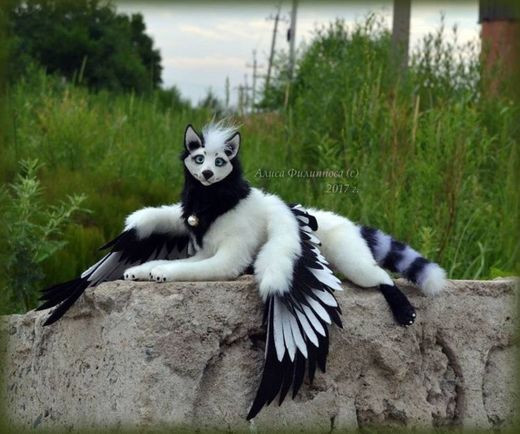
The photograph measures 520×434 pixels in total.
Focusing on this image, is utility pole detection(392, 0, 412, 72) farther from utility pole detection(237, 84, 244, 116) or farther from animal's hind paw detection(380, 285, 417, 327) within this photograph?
animal's hind paw detection(380, 285, 417, 327)

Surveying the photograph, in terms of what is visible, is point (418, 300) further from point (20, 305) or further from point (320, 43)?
point (320, 43)

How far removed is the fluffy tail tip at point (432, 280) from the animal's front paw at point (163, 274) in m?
0.95

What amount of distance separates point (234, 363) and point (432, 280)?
829mm

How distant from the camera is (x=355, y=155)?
5.96 meters

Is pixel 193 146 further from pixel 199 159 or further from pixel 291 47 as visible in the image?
pixel 291 47

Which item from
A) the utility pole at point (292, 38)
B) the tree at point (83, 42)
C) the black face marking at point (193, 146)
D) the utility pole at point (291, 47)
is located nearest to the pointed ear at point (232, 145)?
the black face marking at point (193, 146)

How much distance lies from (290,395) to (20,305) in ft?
7.05

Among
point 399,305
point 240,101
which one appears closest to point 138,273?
point 399,305

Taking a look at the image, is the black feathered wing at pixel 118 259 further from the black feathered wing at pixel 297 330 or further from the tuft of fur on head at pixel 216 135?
the black feathered wing at pixel 297 330

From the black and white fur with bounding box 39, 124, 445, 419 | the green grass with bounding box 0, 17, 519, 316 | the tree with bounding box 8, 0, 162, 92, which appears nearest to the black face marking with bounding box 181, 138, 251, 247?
the black and white fur with bounding box 39, 124, 445, 419

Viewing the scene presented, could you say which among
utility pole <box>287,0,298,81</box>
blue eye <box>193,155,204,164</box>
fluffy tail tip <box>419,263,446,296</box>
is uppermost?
utility pole <box>287,0,298,81</box>

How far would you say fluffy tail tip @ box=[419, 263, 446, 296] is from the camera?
3.36 m

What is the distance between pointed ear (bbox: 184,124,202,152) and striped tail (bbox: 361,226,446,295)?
29.8 inches

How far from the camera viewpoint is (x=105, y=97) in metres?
9.65
